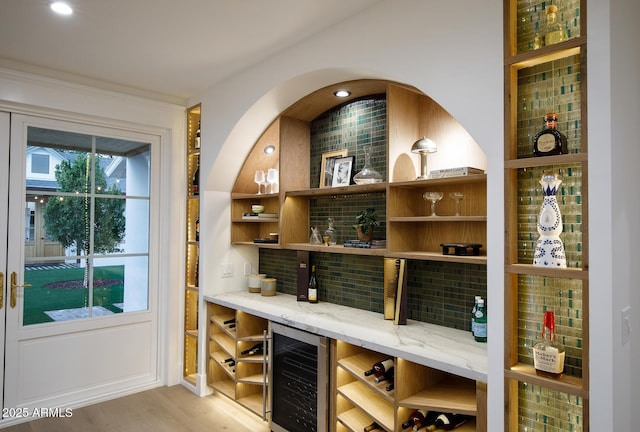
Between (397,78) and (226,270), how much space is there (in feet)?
7.47

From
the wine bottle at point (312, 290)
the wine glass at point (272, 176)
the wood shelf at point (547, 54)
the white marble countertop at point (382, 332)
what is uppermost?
the wood shelf at point (547, 54)

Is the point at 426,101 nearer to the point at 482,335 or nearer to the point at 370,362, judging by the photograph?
the point at 482,335

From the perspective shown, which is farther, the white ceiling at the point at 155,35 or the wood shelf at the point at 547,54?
the white ceiling at the point at 155,35

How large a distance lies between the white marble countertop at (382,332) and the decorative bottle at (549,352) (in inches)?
9.1

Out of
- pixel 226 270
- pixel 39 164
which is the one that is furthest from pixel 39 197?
pixel 226 270

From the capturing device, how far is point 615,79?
1541 mm

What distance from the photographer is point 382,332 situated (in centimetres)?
236

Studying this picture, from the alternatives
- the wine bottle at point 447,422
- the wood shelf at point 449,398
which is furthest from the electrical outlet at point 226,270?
the wine bottle at point 447,422

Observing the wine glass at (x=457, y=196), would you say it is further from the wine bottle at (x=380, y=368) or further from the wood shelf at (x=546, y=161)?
the wine bottle at (x=380, y=368)

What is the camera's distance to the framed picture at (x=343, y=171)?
3.05 metres

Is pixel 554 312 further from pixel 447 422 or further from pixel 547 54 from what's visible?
pixel 547 54

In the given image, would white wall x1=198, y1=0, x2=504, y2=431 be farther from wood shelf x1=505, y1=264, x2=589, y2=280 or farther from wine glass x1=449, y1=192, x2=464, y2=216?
wine glass x1=449, y1=192, x2=464, y2=216

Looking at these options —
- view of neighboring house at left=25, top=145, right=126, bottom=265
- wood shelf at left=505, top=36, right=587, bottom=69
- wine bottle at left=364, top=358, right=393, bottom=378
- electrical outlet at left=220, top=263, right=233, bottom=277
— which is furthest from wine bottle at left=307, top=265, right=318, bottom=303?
wood shelf at left=505, top=36, right=587, bottom=69

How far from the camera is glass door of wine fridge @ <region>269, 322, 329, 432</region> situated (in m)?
2.46
